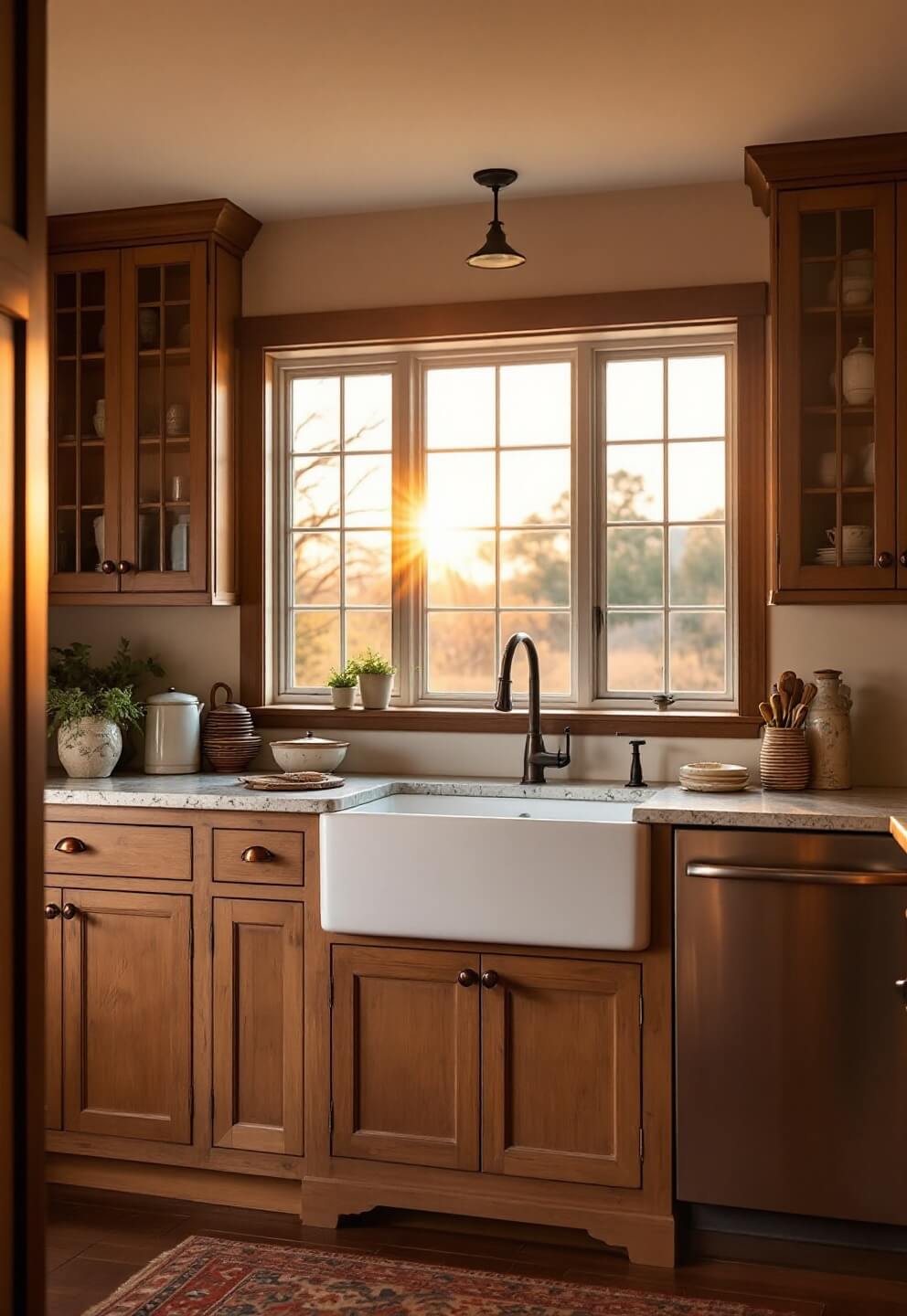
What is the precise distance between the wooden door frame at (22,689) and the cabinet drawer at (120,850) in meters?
1.95

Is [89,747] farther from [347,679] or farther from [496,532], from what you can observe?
[496,532]

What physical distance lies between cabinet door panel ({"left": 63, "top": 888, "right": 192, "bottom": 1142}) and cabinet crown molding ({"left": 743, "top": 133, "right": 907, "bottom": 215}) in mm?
2371

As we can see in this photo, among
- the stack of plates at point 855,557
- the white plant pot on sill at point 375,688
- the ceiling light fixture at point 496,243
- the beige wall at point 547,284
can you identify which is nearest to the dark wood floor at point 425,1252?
the beige wall at point 547,284

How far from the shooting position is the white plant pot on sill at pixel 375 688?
383cm

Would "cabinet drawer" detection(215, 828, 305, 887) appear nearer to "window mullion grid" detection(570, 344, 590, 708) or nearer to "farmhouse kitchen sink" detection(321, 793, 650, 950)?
"farmhouse kitchen sink" detection(321, 793, 650, 950)

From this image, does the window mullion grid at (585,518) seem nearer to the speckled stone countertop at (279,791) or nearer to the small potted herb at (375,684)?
the speckled stone countertop at (279,791)

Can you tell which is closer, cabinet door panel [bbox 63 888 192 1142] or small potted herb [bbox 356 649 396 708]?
cabinet door panel [bbox 63 888 192 1142]

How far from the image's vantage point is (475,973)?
304 centimetres

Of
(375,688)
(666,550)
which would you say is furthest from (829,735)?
(375,688)

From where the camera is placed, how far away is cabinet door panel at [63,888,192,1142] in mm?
3283

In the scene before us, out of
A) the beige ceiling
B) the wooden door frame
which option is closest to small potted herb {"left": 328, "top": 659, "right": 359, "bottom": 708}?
the beige ceiling

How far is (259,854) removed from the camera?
10.5ft

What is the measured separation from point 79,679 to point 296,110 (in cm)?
176

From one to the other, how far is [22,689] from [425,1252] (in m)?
2.17
